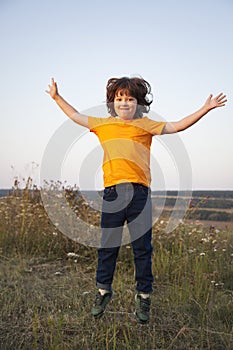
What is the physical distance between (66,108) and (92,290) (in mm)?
1418

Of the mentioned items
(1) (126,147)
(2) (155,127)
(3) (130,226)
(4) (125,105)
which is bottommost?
(3) (130,226)

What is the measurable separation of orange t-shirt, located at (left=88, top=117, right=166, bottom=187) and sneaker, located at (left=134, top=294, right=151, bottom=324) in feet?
2.42

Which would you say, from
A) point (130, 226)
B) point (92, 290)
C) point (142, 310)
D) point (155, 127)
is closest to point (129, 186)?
point (130, 226)

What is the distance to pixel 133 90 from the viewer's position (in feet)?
8.80

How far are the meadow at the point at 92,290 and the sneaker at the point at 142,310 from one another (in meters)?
0.05

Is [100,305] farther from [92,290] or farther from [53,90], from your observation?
[53,90]

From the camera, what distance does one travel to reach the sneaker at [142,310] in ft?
7.77

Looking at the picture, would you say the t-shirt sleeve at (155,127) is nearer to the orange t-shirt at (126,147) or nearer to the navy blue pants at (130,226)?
the orange t-shirt at (126,147)

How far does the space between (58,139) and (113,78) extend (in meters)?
0.78

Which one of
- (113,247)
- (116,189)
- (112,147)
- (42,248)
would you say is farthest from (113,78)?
(42,248)

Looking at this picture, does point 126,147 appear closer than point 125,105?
Yes

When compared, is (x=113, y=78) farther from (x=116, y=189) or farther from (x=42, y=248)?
(x=42, y=248)

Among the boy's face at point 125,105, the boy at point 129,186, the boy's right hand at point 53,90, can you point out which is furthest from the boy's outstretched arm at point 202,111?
the boy's right hand at point 53,90

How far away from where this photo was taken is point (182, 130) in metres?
2.66
